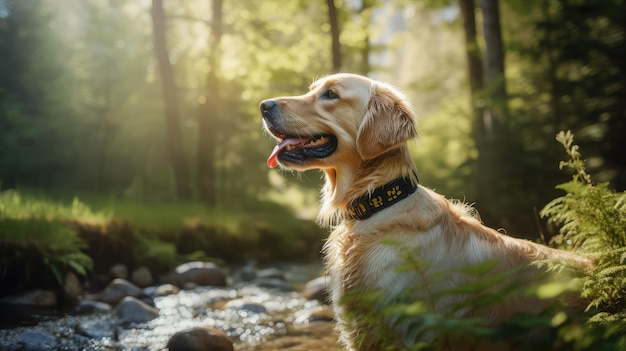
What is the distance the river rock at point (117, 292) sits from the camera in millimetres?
6270

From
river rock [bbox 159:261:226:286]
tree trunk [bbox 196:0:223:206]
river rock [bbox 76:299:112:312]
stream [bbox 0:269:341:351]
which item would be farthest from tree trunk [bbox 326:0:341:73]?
river rock [bbox 76:299:112:312]

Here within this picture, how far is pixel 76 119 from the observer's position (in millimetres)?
16094

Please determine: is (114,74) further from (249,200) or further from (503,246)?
(503,246)

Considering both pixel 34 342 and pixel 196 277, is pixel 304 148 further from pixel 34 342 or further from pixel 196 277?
pixel 196 277

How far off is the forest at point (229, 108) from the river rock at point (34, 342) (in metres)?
1.59

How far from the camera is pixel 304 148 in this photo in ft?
11.9

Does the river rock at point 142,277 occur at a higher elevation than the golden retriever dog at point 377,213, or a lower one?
lower

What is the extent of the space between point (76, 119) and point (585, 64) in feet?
47.0

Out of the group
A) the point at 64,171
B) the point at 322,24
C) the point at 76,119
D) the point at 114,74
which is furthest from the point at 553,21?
the point at 64,171

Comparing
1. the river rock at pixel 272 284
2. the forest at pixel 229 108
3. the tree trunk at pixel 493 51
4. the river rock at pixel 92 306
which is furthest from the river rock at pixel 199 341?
the tree trunk at pixel 493 51

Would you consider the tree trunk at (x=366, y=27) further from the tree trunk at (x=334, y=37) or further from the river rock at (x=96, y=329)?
the river rock at (x=96, y=329)

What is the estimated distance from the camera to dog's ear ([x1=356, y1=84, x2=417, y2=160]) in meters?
3.28

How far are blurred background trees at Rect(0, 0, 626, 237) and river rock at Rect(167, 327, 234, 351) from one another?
5.09m

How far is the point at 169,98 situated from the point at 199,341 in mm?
10169
